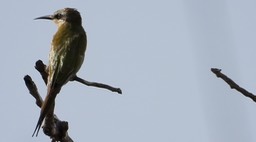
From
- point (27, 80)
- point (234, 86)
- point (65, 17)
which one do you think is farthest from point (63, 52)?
point (234, 86)

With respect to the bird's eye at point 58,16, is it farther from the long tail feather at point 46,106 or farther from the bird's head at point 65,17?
the long tail feather at point 46,106

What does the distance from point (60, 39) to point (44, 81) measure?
1.22 meters

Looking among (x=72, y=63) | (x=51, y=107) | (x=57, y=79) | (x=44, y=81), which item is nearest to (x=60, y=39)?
(x=72, y=63)

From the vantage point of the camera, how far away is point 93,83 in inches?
118

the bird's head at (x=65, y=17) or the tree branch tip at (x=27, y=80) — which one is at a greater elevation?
the bird's head at (x=65, y=17)

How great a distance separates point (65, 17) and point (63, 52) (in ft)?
3.50

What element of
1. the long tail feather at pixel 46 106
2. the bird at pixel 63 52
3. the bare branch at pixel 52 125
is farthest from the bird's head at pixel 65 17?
the bare branch at pixel 52 125

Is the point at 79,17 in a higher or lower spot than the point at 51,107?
higher

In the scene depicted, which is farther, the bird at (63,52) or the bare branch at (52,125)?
the bird at (63,52)

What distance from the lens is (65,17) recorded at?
17.2 feet

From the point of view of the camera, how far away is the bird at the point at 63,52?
11.6 feet

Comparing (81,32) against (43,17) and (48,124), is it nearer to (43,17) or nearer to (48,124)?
(43,17)

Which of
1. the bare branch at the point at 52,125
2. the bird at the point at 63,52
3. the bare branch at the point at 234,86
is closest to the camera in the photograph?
the bare branch at the point at 234,86

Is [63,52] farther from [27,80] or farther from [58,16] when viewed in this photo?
[27,80]
